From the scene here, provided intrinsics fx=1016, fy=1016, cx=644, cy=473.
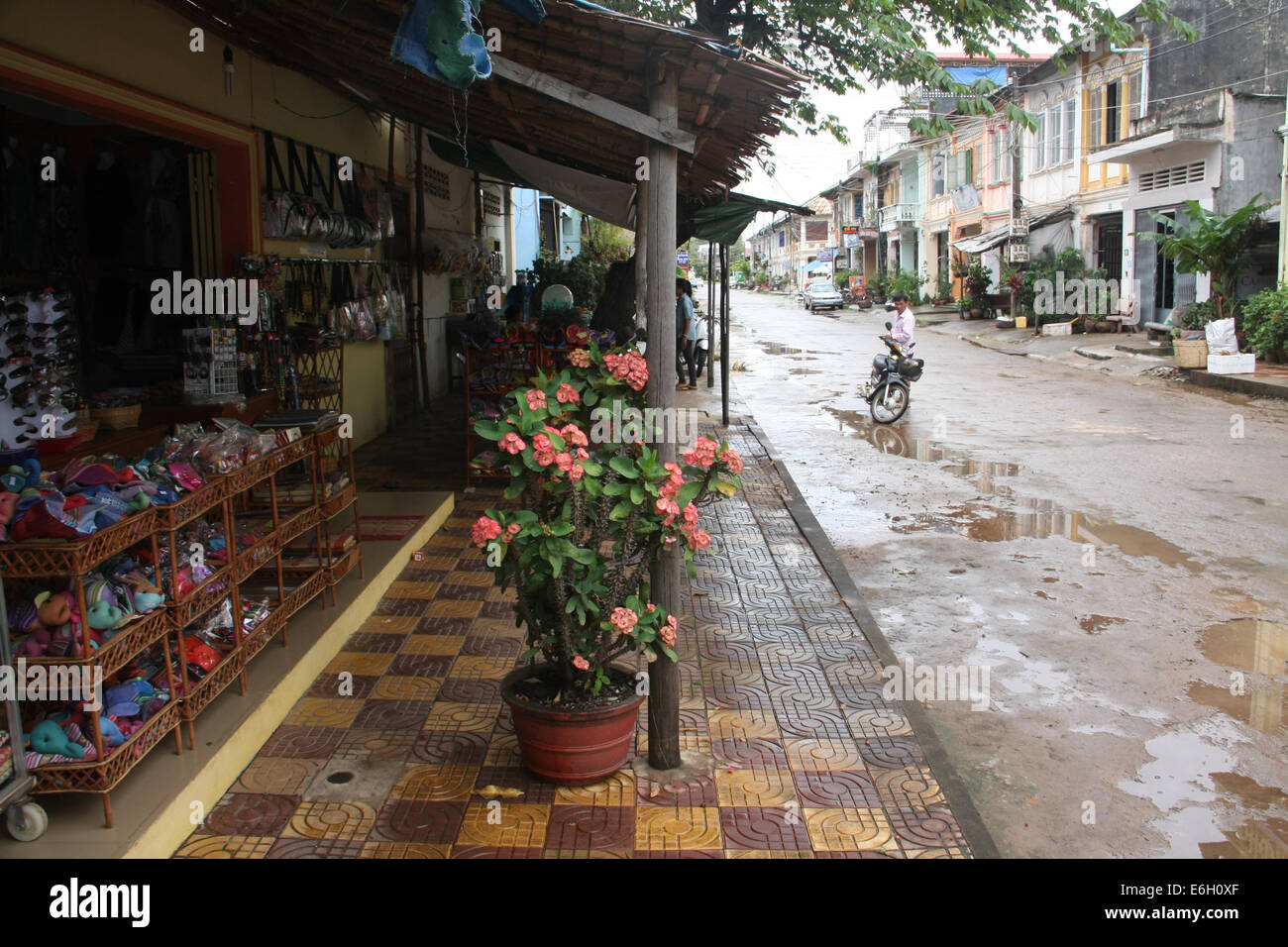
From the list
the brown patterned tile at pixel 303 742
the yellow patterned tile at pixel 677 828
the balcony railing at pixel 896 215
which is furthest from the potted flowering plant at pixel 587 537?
the balcony railing at pixel 896 215

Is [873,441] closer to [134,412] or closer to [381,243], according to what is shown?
[381,243]

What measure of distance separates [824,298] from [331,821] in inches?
1581

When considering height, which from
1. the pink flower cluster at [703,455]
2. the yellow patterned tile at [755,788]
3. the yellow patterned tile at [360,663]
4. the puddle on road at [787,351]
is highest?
the puddle on road at [787,351]

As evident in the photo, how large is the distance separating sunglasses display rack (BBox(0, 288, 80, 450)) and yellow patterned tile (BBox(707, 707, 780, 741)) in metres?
3.87

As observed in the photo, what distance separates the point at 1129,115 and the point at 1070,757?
24.5 meters

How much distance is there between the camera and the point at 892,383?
534 inches

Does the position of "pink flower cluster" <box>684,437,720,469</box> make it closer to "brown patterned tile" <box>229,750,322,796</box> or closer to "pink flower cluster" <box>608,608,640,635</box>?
"pink flower cluster" <box>608,608,640,635</box>

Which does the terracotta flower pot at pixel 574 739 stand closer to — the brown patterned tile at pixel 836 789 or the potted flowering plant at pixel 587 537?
the potted flowering plant at pixel 587 537

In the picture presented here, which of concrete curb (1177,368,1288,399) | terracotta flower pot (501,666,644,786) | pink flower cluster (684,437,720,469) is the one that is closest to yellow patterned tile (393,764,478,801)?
terracotta flower pot (501,666,644,786)

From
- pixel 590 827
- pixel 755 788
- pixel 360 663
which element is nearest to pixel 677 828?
pixel 590 827

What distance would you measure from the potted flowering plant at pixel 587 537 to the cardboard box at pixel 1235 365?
15.6 m

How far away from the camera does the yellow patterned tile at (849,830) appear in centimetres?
361

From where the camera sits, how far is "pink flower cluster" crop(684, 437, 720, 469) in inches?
152

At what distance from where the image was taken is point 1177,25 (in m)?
10.7
